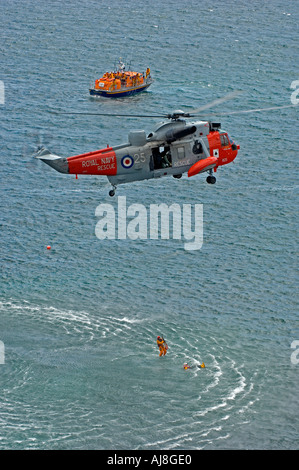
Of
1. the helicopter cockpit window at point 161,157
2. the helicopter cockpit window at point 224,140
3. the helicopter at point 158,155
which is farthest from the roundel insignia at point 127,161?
the helicopter cockpit window at point 224,140

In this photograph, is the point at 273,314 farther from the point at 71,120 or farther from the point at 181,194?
the point at 71,120

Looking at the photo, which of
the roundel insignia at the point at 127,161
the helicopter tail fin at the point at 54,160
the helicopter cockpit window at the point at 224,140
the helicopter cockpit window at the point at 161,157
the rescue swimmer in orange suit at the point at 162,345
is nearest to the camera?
the helicopter tail fin at the point at 54,160

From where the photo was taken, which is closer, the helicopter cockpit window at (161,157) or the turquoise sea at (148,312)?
the helicopter cockpit window at (161,157)

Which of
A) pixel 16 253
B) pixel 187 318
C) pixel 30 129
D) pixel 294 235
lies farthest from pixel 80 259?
pixel 30 129

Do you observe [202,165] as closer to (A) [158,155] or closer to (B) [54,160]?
(A) [158,155]

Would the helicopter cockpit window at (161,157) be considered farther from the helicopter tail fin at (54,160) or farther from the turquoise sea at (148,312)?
the turquoise sea at (148,312)

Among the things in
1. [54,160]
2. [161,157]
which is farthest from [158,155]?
[54,160]

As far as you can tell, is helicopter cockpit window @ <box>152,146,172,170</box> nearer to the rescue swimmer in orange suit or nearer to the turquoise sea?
the turquoise sea

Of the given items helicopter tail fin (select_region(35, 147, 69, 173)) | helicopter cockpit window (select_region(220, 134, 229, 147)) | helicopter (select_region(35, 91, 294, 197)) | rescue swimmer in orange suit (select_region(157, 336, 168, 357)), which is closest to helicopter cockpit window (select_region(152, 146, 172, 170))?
helicopter (select_region(35, 91, 294, 197))
